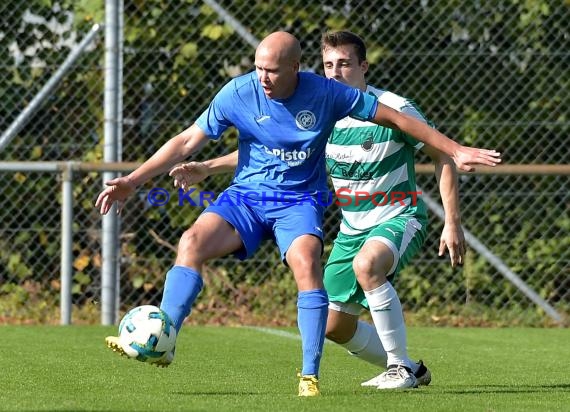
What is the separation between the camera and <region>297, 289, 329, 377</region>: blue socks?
5.12 m

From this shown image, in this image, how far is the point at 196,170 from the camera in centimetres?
573

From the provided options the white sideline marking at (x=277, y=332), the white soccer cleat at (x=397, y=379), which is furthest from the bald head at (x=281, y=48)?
the white sideline marking at (x=277, y=332)

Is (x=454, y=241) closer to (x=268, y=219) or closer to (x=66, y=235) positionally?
(x=268, y=219)

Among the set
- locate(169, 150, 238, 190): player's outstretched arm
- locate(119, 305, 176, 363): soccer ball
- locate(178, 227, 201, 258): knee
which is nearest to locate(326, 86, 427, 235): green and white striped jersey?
locate(169, 150, 238, 190): player's outstretched arm

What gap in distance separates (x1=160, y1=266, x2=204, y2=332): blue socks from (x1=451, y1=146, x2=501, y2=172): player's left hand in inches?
47.4

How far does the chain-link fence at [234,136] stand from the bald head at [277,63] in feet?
15.1

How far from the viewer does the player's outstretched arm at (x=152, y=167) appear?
5297 millimetres

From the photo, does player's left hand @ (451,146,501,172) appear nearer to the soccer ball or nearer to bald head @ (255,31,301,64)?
bald head @ (255,31,301,64)

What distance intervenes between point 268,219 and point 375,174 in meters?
0.94

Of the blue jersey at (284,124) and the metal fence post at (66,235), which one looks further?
the metal fence post at (66,235)

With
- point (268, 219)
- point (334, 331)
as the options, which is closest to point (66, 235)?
point (334, 331)

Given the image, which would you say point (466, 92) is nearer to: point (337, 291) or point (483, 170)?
point (483, 170)

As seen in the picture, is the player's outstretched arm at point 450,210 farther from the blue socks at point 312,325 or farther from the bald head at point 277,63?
the bald head at point 277,63

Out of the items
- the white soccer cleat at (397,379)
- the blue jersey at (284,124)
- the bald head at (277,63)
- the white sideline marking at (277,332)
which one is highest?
the bald head at (277,63)
